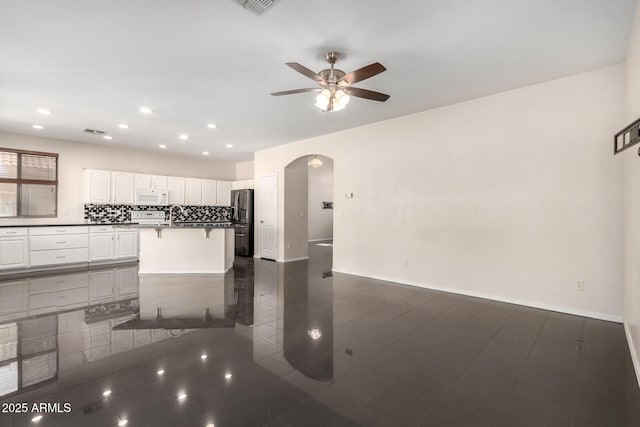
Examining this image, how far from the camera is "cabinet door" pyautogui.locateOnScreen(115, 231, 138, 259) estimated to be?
271 inches

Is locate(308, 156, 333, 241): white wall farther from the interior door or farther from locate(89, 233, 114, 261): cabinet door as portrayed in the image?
locate(89, 233, 114, 261): cabinet door

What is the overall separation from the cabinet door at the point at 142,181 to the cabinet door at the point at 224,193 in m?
1.84

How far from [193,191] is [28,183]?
332cm

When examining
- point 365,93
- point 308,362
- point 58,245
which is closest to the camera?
point 308,362

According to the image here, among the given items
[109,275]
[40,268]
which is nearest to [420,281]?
[109,275]

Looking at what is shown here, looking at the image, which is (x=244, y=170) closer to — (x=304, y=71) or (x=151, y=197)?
(x=151, y=197)

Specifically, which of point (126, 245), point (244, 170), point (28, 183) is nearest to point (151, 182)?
point (126, 245)

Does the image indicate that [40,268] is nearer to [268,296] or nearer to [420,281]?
[268,296]

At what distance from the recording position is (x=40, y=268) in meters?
5.91

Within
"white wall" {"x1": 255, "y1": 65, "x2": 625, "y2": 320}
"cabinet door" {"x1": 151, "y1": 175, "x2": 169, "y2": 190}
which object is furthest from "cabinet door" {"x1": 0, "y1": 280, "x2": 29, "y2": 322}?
"white wall" {"x1": 255, "y1": 65, "x2": 625, "y2": 320}

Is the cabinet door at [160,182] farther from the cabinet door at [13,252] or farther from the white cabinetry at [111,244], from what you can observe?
the cabinet door at [13,252]

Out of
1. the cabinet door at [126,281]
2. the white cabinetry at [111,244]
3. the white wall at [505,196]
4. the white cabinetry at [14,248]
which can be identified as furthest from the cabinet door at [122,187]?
the white wall at [505,196]

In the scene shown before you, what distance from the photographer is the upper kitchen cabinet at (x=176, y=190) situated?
7938 mm

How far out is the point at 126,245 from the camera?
7.00m
